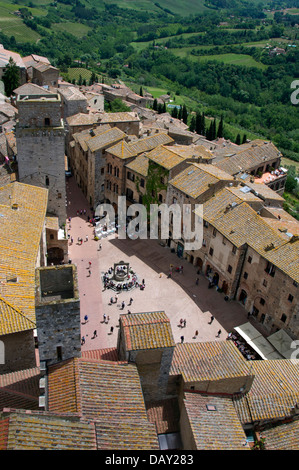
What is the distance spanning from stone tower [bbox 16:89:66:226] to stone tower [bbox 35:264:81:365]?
26.0m

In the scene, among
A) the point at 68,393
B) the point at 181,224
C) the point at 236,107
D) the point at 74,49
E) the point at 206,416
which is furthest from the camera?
the point at 74,49

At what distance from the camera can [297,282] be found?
41.3 meters

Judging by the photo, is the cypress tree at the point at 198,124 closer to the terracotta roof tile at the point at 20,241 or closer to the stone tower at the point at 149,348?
the terracotta roof tile at the point at 20,241

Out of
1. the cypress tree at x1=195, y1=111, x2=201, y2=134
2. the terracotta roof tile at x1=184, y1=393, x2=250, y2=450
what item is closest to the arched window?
the terracotta roof tile at x1=184, y1=393, x2=250, y2=450

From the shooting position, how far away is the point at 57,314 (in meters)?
25.8

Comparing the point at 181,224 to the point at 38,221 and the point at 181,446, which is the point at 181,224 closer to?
the point at 38,221

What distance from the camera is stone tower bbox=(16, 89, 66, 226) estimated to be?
48812 mm

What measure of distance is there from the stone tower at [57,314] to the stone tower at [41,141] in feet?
85.4

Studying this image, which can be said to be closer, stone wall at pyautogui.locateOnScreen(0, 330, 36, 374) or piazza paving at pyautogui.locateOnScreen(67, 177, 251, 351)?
stone wall at pyautogui.locateOnScreen(0, 330, 36, 374)

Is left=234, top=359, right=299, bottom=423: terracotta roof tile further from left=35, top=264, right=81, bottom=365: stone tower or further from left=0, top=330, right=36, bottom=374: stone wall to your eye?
left=0, top=330, right=36, bottom=374: stone wall

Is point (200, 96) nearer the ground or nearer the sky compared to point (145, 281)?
nearer the ground

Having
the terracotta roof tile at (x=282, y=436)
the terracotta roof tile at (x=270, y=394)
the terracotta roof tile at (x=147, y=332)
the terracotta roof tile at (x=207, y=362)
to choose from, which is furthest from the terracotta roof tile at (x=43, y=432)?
the terracotta roof tile at (x=282, y=436)
